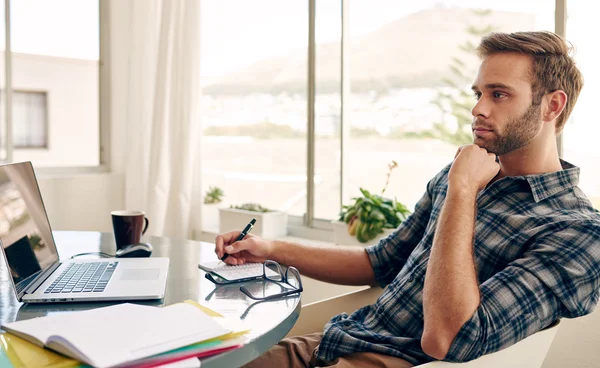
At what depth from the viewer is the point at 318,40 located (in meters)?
2.97

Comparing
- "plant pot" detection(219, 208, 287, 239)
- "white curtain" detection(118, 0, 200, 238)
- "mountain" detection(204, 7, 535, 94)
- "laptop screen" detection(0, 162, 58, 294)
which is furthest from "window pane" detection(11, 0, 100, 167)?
"laptop screen" detection(0, 162, 58, 294)

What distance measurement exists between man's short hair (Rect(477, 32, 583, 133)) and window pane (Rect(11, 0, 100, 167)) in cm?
263

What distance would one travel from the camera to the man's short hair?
1430 mm

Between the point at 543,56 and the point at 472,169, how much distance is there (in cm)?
33

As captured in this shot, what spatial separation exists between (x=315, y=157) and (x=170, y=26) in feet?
3.26

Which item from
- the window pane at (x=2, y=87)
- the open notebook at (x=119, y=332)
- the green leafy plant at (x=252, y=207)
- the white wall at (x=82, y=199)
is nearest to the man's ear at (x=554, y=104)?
the open notebook at (x=119, y=332)

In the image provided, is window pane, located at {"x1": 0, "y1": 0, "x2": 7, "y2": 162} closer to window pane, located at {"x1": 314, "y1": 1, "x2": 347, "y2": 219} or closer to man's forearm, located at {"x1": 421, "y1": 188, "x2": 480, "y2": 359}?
window pane, located at {"x1": 314, "y1": 1, "x2": 347, "y2": 219}

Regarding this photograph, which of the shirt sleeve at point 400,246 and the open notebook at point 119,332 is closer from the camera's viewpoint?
the open notebook at point 119,332

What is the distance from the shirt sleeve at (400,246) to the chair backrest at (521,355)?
486 millimetres

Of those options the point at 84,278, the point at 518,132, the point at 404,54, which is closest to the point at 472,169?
the point at 518,132

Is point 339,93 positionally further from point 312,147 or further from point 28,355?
point 28,355

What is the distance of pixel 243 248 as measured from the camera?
1.51 metres

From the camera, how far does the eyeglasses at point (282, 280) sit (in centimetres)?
122

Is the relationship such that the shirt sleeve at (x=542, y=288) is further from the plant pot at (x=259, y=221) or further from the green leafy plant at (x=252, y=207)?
the green leafy plant at (x=252, y=207)
